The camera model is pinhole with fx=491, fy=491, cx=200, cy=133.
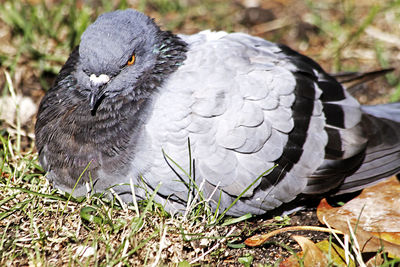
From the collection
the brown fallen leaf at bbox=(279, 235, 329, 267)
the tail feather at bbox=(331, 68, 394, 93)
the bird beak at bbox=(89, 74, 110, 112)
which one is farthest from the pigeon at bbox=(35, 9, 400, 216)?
the tail feather at bbox=(331, 68, 394, 93)

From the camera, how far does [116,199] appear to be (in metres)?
4.15

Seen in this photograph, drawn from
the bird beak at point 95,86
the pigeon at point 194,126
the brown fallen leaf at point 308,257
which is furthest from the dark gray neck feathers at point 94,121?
the brown fallen leaf at point 308,257

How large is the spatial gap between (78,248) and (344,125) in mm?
2605

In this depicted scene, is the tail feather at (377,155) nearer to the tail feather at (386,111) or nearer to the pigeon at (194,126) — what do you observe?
the pigeon at (194,126)

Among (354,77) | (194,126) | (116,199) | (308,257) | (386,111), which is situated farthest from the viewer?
(354,77)

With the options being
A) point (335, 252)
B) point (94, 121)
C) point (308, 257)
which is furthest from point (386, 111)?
point (94, 121)

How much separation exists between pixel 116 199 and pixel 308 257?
1641mm

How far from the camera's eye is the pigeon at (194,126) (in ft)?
13.2

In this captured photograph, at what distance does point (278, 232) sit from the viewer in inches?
164

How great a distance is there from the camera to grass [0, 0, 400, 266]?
144 inches

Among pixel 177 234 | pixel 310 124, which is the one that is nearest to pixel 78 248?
pixel 177 234

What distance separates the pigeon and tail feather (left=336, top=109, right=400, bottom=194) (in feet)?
0.04

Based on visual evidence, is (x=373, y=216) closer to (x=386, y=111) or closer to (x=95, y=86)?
(x=386, y=111)

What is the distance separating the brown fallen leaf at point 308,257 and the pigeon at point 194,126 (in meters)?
0.51
